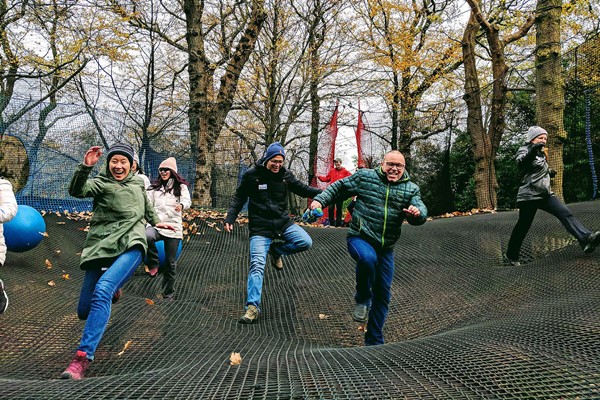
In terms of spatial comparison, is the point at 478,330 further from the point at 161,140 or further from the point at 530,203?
the point at 161,140

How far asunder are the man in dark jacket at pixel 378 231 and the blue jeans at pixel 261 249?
1.01 metres

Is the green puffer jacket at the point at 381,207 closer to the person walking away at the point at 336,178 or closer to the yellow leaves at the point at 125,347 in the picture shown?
the yellow leaves at the point at 125,347

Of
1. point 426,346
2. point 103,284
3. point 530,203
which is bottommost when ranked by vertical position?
point 426,346

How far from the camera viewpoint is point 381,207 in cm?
409

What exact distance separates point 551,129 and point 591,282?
490 centimetres

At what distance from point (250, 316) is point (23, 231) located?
3666 millimetres

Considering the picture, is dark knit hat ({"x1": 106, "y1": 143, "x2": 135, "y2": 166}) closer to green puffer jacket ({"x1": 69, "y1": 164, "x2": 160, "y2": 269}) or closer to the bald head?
green puffer jacket ({"x1": 69, "y1": 164, "x2": 160, "y2": 269})

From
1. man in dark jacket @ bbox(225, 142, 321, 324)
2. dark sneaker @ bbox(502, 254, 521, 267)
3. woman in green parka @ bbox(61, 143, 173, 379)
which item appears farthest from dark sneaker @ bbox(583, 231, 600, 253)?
woman in green parka @ bbox(61, 143, 173, 379)

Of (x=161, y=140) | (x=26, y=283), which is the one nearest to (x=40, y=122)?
(x=161, y=140)

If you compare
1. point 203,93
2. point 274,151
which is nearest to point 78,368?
point 274,151

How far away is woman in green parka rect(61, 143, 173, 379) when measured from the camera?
318 cm

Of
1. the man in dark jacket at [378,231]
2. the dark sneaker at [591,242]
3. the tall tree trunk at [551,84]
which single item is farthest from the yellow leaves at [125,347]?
the tall tree trunk at [551,84]

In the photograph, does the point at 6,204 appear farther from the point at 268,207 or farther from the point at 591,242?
the point at 591,242

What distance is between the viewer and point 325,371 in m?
2.59
